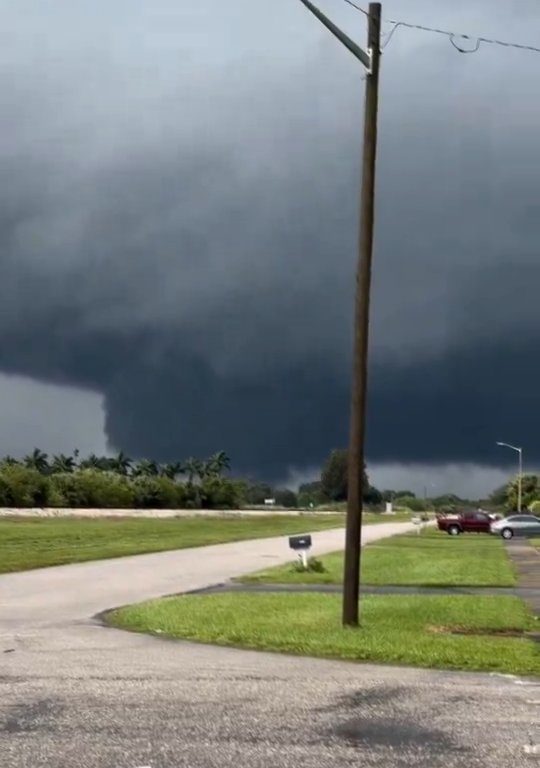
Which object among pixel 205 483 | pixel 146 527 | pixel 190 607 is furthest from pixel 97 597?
pixel 205 483

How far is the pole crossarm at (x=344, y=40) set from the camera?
1547cm

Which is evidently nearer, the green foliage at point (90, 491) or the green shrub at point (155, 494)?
the green foliage at point (90, 491)

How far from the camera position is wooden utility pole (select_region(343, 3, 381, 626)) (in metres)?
16.2

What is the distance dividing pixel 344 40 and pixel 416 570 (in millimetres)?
18118

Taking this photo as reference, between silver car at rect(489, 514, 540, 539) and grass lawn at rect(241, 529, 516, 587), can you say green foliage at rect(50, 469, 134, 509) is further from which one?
grass lawn at rect(241, 529, 516, 587)

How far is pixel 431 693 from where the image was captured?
35.3 feet

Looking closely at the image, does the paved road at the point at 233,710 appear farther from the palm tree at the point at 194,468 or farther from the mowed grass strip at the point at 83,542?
the palm tree at the point at 194,468

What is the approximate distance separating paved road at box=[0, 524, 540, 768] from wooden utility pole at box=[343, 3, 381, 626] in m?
2.63

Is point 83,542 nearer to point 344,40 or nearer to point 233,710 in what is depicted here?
point 344,40

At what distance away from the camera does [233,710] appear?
9680mm

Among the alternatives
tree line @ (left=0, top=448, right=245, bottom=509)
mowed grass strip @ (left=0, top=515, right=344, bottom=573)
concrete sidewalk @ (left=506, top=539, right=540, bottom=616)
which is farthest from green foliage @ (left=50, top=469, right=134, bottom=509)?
concrete sidewalk @ (left=506, top=539, right=540, bottom=616)

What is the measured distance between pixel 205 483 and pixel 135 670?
13290 centimetres

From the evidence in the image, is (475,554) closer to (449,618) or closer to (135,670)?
(449,618)

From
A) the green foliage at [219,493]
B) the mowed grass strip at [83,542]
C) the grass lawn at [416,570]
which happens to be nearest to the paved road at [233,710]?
the grass lawn at [416,570]
